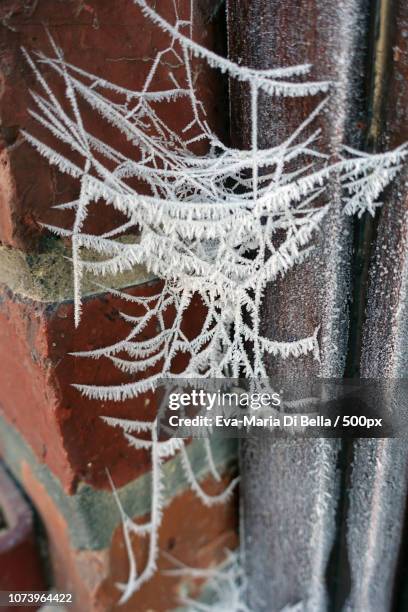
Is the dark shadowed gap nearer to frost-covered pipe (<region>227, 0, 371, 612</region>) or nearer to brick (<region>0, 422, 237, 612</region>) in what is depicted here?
frost-covered pipe (<region>227, 0, 371, 612</region>)

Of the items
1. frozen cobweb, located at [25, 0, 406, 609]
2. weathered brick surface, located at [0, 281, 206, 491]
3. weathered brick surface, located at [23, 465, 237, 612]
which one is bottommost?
weathered brick surface, located at [23, 465, 237, 612]

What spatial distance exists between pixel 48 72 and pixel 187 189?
112 millimetres

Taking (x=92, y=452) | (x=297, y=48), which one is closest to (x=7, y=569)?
(x=92, y=452)

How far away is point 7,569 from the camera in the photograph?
52cm

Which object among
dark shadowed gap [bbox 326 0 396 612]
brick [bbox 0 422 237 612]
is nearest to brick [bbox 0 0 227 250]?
dark shadowed gap [bbox 326 0 396 612]

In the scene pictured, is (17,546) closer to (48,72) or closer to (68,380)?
(68,380)

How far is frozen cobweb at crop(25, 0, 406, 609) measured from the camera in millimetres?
323

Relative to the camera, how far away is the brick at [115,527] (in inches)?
18.3

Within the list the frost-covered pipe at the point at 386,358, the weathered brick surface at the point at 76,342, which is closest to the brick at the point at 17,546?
the weathered brick surface at the point at 76,342

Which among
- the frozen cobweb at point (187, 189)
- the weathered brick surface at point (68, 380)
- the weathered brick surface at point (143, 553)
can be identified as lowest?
the weathered brick surface at point (143, 553)

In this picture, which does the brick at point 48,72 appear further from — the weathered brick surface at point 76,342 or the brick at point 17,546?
the brick at point 17,546

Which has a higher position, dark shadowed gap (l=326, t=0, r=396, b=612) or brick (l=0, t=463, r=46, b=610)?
dark shadowed gap (l=326, t=0, r=396, b=612)

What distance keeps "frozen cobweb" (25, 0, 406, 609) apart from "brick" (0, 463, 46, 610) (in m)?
0.22

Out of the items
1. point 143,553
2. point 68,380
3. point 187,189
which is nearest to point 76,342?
point 68,380
